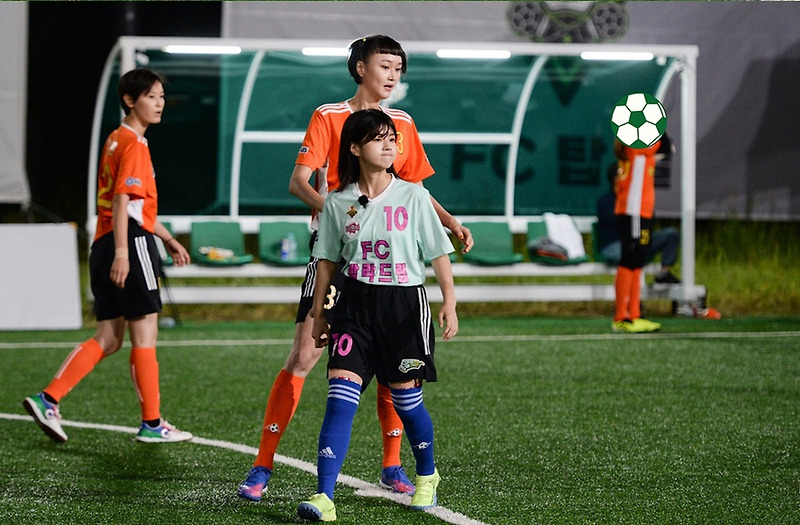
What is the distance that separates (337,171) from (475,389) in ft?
11.3

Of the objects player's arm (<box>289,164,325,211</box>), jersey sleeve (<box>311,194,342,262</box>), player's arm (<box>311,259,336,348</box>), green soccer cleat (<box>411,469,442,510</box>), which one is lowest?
green soccer cleat (<box>411,469,442,510</box>)

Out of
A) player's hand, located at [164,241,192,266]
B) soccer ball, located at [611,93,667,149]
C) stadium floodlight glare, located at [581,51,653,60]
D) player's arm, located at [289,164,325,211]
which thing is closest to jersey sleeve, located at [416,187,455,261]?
player's arm, located at [289,164,325,211]

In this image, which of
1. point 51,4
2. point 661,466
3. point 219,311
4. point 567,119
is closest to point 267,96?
point 219,311

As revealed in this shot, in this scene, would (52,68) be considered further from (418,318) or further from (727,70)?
(418,318)

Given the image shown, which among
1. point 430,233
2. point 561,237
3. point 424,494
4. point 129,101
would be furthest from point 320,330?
point 561,237

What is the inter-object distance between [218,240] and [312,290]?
870 cm

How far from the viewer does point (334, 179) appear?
4.40 metres

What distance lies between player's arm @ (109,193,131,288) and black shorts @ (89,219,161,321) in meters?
0.13

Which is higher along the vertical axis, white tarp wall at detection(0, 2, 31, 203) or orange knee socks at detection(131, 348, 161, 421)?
white tarp wall at detection(0, 2, 31, 203)

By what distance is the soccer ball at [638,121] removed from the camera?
22.7 feet

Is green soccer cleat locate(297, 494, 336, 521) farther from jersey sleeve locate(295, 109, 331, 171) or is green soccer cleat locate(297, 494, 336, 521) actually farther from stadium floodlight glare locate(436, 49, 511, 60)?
stadium floodlight glare locate(436, 49, 511, 60)

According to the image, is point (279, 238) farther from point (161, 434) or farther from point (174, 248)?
point (161, 434)

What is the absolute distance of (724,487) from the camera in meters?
4.55

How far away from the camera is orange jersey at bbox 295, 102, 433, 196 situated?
4.38 m
